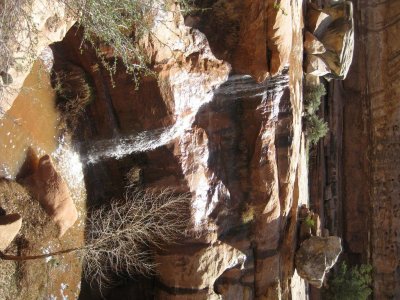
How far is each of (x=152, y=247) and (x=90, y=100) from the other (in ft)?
7.74

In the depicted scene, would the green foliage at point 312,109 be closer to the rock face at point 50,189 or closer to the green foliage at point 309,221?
the green foliage at point 309,221

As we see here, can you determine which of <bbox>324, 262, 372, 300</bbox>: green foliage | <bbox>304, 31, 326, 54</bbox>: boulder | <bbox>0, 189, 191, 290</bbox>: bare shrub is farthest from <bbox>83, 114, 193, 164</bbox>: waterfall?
<bbox>324, 262, 372, 300</bbox>: green foliage

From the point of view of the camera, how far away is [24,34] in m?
4.59

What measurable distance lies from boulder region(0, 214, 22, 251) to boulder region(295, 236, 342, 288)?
15.1 ft

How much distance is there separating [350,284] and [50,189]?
22.3ft

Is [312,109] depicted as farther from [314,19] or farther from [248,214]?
[248,214]

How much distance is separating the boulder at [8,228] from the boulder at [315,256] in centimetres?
461

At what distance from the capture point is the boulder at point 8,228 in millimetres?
5112

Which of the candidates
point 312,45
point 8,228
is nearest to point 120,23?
point 8,228

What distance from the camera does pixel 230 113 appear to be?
695cm

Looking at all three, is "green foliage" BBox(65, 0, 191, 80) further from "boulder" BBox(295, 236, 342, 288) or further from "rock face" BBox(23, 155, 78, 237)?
"boulder" BBox(295, 236, 342, 288)

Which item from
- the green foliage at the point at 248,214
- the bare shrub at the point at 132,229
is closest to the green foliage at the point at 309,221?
the green foliage at the point at 248,214

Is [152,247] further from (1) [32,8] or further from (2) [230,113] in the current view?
(1) [32,8]

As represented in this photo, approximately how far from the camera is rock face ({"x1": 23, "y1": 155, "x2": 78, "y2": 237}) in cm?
580
